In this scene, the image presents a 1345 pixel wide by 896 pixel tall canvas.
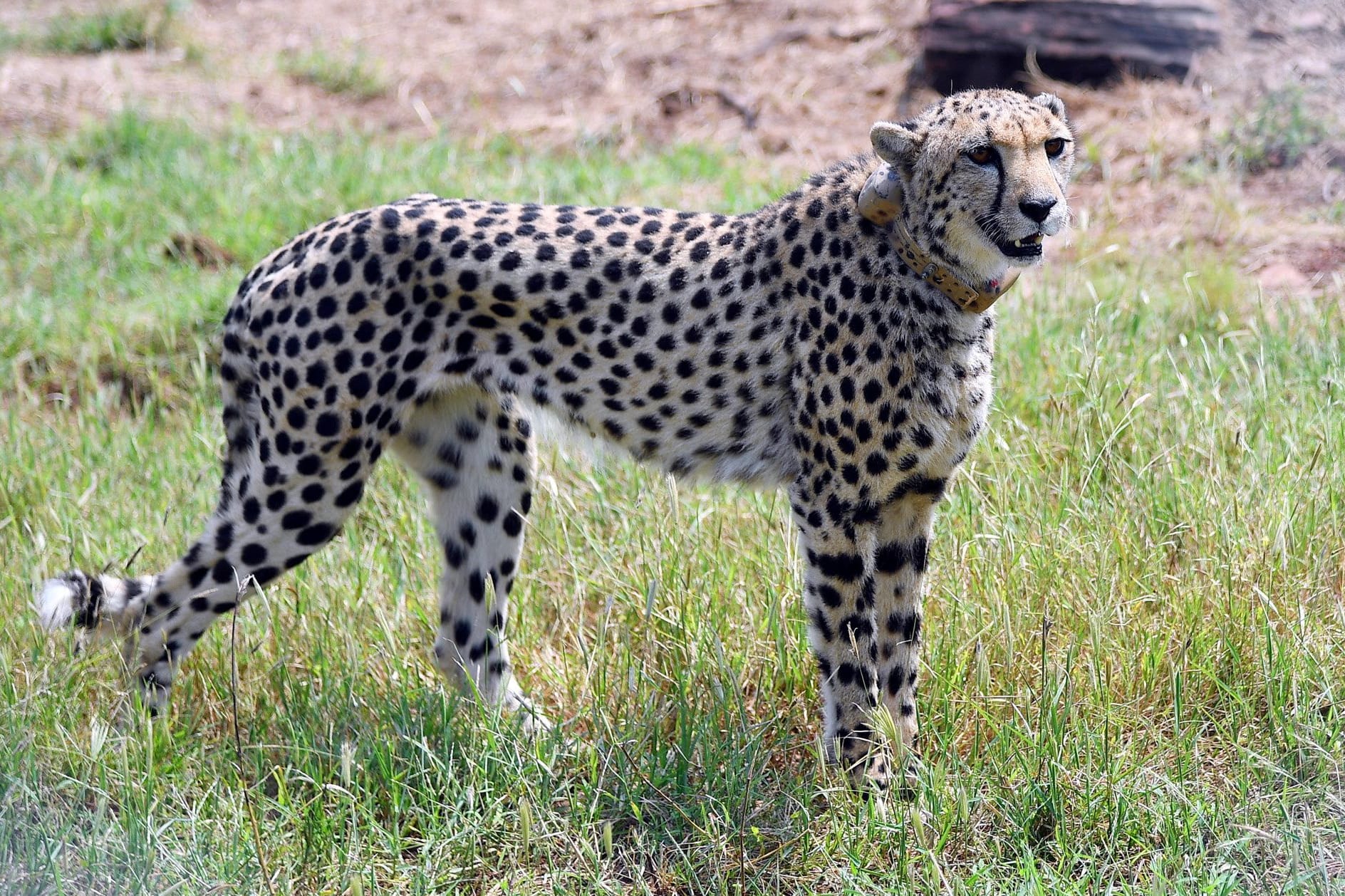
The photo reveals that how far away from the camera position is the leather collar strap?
12.1ft

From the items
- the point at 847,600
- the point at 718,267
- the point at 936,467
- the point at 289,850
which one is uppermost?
the point at 718,267

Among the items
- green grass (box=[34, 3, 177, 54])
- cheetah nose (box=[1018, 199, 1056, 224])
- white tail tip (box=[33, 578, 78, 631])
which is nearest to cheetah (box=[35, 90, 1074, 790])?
white tail tip (box=[33, 578, 78, 631])

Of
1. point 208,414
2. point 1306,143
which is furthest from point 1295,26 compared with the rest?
point 208,414

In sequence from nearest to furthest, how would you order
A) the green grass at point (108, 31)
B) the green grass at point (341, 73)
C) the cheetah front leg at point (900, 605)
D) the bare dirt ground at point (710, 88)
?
the cheetah front leg at point (900, 605) < the bare dirt ground at point (710, 88) < the green grass at point (341, 73) < the green grass at point (108, 31)

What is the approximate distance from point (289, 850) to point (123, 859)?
0.40m

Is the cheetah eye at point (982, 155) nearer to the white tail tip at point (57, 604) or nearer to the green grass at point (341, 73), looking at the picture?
the white tail tip at point (57, 604)

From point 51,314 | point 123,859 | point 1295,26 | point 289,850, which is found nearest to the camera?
point 123,859

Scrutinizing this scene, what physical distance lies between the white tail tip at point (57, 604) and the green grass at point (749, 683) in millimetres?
133

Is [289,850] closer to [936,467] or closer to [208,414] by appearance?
[936,467]

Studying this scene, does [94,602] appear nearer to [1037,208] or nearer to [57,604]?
[57,604]

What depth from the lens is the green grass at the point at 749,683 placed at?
3504 mm

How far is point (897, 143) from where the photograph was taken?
365 centimetres

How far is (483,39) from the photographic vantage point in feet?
33.5

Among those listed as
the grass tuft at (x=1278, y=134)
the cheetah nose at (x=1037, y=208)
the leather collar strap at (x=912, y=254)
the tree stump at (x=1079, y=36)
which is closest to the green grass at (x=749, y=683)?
the leather collar strap at (x=912, y=254)
